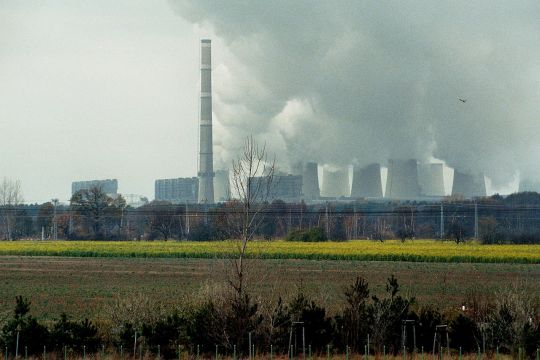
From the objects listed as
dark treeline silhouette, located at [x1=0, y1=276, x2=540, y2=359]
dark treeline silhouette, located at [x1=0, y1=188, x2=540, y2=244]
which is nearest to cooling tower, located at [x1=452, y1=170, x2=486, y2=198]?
dark treeline silhouette, located at [x1=0, y1=188, x2=540, y2=244]

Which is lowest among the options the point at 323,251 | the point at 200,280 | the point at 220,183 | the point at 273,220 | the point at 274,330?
the point at 274,330

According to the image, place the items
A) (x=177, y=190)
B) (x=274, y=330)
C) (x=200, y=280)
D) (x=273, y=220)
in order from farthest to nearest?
(x=177, y=190) → (x=273, y=220) → (x=200, y=280) → (x=274, y=330)

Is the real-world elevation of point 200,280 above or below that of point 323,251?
below

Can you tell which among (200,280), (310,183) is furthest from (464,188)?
(200,280)

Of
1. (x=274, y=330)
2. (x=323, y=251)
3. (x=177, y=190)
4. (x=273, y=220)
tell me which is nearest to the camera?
(x=274, y=330)

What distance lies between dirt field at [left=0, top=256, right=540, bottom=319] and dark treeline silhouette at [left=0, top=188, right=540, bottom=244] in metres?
30.8

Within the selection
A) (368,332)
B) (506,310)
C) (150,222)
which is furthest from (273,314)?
(150,222)

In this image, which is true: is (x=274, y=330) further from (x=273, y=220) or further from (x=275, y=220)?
(x=275, y=220)

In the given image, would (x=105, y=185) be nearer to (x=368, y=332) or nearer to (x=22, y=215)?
(x=22, y=215)

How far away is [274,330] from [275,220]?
79.3 metres

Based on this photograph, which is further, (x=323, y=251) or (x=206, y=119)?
(x=206, y=119)

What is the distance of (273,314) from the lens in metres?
19.9

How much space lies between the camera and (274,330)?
65.0ft

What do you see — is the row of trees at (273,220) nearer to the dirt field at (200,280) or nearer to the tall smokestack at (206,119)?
the tall smokestack at (206,119)
